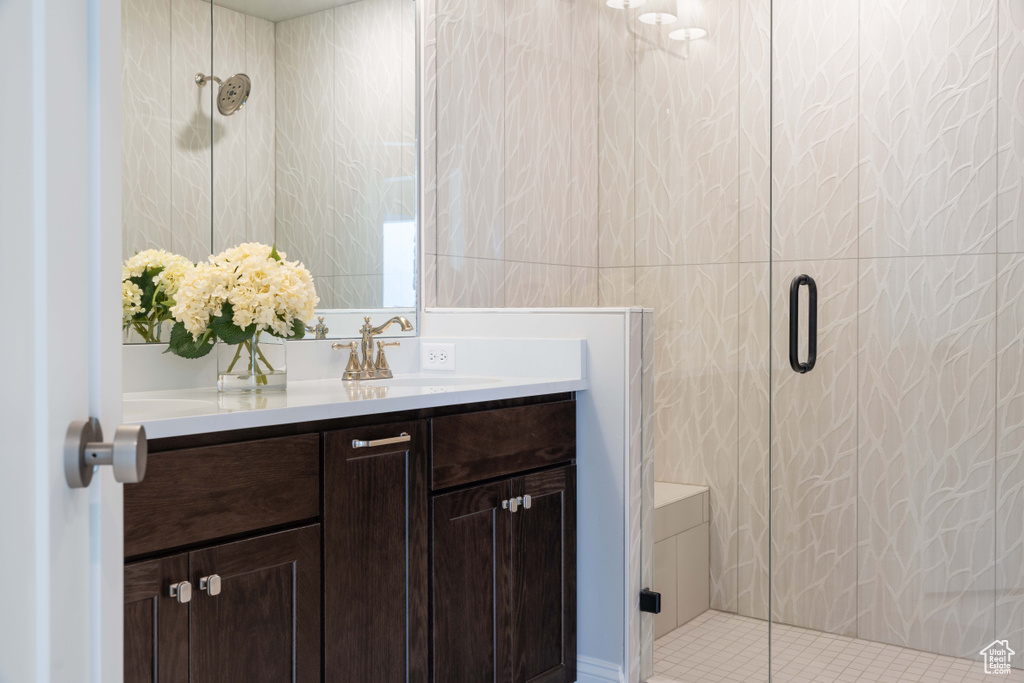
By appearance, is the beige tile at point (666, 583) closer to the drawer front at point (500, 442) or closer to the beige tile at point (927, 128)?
the drawer front at point (500, 442)

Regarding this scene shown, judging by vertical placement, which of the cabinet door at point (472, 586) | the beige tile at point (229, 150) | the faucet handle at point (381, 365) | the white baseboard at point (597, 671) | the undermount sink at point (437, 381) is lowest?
the white baseboard at point (597, 671)

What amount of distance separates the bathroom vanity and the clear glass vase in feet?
1.11

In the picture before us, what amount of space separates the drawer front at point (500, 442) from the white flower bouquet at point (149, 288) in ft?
2.11

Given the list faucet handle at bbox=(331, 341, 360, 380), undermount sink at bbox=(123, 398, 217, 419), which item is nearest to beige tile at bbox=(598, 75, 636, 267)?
faucet handle at bbox=(331, 341, 360, 380)

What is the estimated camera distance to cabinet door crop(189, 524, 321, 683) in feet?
4.52

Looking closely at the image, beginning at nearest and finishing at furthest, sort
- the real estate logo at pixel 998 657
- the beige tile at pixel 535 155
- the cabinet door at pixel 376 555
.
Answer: the cabinet door at pixel 376 555 → the real estate logo at pixel 998 657 → the beige tile at pixel 535 155

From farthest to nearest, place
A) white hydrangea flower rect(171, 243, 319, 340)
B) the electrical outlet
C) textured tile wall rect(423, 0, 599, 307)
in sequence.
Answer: textured tile wall rect(423, 0, 599, 307), the electrical outlet, white hydrangea flower rect(171, 243, 319, 340)

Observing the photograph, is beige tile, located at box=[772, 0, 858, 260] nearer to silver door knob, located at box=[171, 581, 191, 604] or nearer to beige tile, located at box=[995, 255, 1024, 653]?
→ beige tile, located at box=[995, 255, 1024, 653]

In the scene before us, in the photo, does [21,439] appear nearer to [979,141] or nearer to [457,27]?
[979,141]

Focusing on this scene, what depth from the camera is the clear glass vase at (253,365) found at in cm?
184

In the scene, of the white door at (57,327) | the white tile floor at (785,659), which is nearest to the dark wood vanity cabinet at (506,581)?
the white tile floor at (785,659)

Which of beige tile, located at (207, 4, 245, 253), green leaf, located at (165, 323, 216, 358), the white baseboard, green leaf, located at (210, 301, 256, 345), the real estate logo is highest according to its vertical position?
beige tile, located at (207, 4, 245, 253)

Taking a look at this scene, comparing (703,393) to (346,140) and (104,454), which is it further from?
(104,454)

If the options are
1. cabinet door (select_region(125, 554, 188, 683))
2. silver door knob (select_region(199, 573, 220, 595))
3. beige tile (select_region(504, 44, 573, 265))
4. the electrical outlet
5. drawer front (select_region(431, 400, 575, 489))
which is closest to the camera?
cabinet door (select_region(125, 554, 188, 683))
